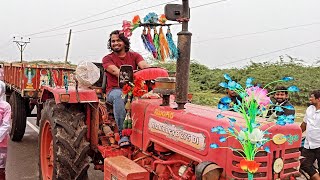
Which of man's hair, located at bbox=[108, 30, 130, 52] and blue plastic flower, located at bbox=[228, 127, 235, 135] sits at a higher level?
man's hair, located at bbox=[108, 30, 130, 52]

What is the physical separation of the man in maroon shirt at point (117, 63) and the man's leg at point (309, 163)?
94.8 inches

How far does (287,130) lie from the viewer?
2.87 m

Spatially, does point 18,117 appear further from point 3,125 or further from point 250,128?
point 250,128

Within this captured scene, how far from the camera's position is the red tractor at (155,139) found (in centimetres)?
283

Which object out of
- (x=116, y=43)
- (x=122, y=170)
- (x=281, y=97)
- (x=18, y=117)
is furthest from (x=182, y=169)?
(x=18, y=117)

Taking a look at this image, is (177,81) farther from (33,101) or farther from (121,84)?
(33,101)

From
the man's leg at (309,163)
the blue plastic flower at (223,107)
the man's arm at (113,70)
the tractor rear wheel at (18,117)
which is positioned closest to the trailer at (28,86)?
the tractor rear wheel at (18,117)

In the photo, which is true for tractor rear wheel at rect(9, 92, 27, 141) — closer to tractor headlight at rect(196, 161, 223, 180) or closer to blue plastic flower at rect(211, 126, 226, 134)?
tractor headlight at rect(196, 161, 223, 180)

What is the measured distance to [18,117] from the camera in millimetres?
7551

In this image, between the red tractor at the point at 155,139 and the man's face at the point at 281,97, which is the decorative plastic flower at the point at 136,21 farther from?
the man's face at the point at 281,97

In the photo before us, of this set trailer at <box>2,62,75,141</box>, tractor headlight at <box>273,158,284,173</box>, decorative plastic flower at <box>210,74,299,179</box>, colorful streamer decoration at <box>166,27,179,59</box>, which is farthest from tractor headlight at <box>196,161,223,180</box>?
trailer at <box>2,62,75,141</box>

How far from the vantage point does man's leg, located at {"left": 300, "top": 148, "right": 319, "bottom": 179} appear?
495 cm

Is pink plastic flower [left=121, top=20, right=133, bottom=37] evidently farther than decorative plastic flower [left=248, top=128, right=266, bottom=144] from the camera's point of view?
Yes

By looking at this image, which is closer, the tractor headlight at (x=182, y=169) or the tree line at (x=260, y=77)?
the tractor headlight at (x=182, y=169)
